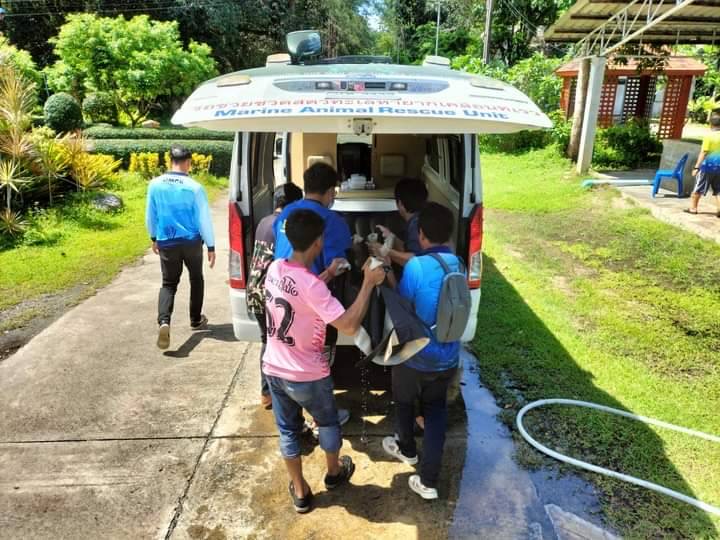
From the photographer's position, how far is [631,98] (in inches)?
749

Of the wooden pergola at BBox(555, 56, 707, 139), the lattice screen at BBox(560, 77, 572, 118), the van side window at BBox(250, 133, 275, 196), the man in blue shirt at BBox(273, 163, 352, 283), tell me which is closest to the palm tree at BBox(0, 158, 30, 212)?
the van side window at BBox(250, 133, 275, 196)

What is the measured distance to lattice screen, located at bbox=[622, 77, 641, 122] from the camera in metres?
18.8

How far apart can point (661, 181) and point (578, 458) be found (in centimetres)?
851

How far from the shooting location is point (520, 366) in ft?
14.0

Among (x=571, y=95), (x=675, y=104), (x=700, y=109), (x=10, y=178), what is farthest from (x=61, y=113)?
(x=700, y=109)

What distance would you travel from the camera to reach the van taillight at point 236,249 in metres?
3.49

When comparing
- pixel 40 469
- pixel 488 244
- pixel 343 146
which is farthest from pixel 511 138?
pixel 40 469

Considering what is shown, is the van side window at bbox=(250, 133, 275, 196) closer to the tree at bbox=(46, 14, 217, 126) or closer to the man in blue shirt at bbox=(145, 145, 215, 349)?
the man in blue shirt at bbox=(145, 145, 215, 349)

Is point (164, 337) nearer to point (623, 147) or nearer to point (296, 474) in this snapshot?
point (296, 474)

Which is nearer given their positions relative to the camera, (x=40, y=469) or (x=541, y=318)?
(x=40, y=469)

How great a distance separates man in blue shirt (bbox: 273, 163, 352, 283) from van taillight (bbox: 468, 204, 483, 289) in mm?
892

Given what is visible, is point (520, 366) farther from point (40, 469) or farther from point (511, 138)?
point (511, 138)

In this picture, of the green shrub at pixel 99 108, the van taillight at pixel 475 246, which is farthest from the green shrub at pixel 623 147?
the green shrub at pixel 99 108

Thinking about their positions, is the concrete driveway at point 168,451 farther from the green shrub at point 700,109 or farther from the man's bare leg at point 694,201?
the green shrub at point 700,109
